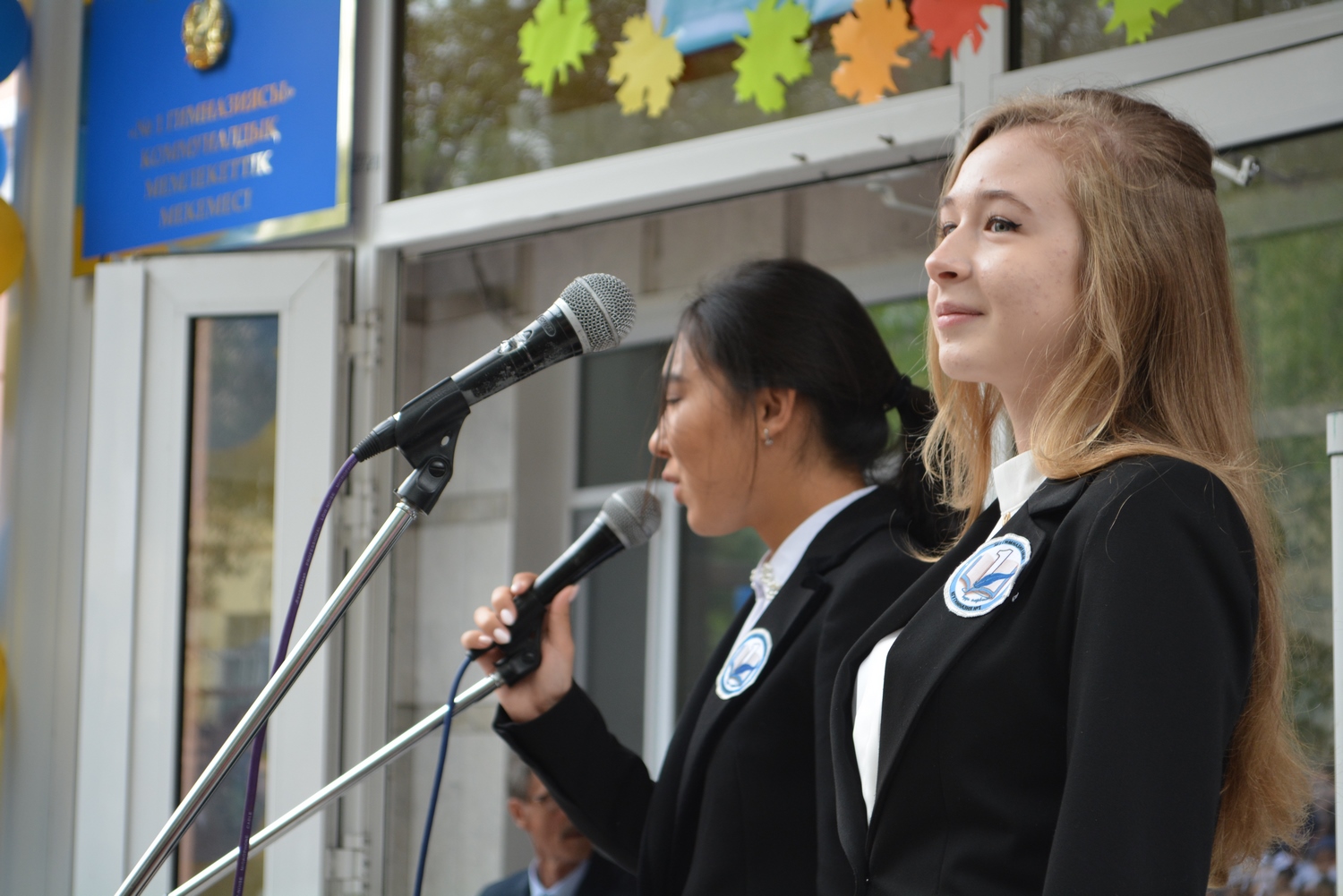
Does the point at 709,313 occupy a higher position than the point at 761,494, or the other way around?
the point at 709,313

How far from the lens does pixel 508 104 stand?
3.03 metres

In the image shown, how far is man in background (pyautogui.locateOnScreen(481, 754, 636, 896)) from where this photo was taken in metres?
3.41

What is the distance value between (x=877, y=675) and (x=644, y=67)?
1.87 metres

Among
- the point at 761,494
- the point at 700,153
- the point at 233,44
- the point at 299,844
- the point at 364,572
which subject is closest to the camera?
the point at 364,572

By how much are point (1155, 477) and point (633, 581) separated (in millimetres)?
3667

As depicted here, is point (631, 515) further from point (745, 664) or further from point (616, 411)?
point (616, 411)

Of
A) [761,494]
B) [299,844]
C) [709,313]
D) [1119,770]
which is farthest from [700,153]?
[1119,770]

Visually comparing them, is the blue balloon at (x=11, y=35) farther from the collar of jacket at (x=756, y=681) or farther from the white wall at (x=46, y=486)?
the collar of jacket at (x=756, y=681)

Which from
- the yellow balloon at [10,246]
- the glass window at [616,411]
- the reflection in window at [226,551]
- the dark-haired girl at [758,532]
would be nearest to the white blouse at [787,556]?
the dark-haired girl at [758,532]

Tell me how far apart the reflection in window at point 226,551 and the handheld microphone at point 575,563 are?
1.36m

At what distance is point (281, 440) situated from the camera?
2996mm

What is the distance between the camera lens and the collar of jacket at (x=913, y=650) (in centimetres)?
108

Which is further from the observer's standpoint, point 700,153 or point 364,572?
point 700,153

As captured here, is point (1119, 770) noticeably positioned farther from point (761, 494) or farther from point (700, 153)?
point (700, 153)
